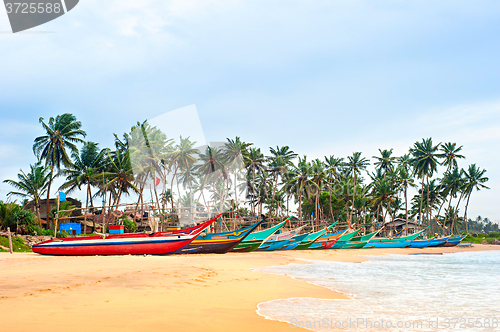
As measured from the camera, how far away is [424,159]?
209 ft

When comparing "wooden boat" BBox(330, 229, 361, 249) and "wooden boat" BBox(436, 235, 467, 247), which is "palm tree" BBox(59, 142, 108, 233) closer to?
"wooden boat" BBox(330, 229, 361, 249)

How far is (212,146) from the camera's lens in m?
55.3

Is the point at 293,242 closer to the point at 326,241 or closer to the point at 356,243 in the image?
the point at 326,241

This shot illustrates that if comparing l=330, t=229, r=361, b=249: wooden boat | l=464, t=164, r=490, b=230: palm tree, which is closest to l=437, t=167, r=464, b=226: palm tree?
l=464, t=164, r=490, b=230: palm tree

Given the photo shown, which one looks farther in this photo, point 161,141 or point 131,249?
point 161,141

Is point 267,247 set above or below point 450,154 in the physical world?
below

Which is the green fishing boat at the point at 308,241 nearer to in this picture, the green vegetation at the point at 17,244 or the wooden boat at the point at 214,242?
the wooden boat at the point at 214,242

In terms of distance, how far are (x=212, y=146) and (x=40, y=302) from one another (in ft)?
165

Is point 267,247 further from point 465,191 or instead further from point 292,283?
point 465,191

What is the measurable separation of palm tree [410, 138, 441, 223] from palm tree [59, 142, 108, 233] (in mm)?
53587

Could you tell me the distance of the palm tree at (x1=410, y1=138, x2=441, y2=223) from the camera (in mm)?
63438

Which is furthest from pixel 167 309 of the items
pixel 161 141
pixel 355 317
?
pixel 161 141

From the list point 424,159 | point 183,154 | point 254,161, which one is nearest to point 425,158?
point 424,159

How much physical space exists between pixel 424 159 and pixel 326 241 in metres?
37.7
